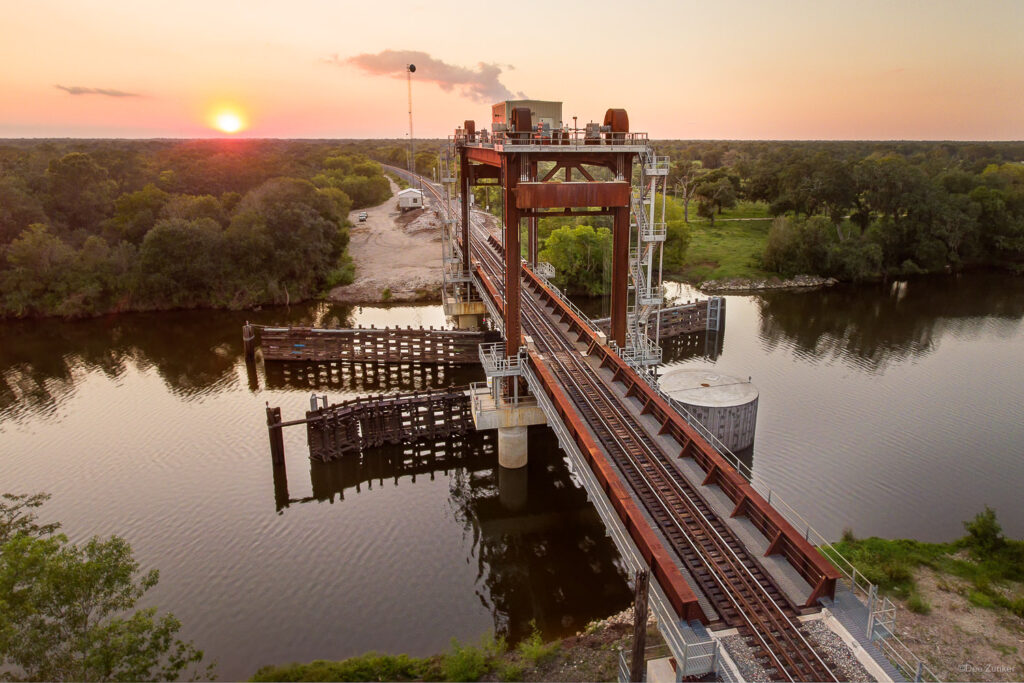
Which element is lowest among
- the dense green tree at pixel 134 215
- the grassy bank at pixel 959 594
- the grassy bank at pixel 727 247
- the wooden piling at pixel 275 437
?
the grassy bank at pixel 959 594

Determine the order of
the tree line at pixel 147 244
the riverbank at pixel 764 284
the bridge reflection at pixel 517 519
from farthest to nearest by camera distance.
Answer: the riverbank at pixel 764 284
the tree line at pixel 147 244
the bridge reflection at pixel 517 519

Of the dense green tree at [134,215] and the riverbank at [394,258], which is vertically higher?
the dense green tree at [134,215]

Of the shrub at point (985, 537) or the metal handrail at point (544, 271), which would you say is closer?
the shrub at point (985, 537)

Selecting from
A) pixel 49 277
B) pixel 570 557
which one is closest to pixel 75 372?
pixel 49 277

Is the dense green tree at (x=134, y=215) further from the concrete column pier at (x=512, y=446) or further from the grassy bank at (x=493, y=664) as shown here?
the grassy bank at (x=493, y=664)

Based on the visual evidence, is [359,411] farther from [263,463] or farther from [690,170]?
[690,170]

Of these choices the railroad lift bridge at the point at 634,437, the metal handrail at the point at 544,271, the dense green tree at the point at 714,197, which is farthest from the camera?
the dense green tree at the point at 714,197

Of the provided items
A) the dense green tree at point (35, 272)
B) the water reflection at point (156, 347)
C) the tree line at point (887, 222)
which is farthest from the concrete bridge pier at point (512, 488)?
the tree line at point (887, 222)

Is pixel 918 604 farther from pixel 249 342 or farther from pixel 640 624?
pixel 249 342
